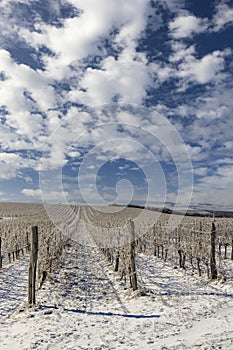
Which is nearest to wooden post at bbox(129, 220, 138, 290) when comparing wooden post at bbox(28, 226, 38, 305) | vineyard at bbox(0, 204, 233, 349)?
vineyard at bbox(0, 204, 233, 349)

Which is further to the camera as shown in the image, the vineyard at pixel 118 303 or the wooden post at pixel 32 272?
the wooden post at pixel 32 272

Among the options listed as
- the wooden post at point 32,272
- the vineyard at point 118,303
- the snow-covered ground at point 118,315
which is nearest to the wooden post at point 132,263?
the vineyard at point 118,303

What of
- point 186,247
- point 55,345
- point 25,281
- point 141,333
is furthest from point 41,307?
point 186,247

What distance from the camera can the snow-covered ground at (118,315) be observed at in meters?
5.35

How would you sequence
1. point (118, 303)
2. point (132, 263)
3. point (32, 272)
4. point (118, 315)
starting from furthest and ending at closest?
1. point (132, 263)
2. point (118, 303)
3. point (32, 272)
4. point (118, 315)

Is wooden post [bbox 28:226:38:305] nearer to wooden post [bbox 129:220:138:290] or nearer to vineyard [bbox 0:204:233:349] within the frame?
vineyard [bbox 0:204:233:349]

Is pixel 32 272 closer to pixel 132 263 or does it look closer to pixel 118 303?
pixel 118 303

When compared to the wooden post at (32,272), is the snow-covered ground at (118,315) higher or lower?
lower

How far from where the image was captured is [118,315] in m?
6.84

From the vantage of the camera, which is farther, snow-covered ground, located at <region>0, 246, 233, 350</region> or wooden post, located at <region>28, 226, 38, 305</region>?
wooden post, located at <region>28, 226, 38, 305</region>

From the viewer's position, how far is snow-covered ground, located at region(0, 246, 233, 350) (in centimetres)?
535

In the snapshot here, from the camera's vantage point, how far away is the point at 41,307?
285 inches

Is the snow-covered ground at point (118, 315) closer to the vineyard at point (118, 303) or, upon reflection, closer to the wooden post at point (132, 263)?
the vineyard at point (118, 303)

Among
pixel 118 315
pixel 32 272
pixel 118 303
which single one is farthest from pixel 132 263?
pixel 32 272
